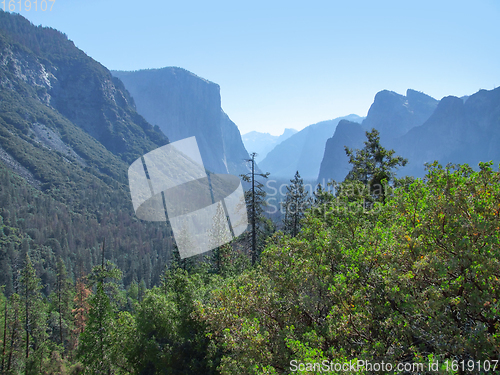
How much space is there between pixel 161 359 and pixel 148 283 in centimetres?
9834

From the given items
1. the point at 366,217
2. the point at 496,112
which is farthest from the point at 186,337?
the point at 496,112

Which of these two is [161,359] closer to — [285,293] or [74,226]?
[285,293]

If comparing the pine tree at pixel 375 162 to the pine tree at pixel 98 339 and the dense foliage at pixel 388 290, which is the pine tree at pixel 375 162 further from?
the pine tree at pixel 98 339

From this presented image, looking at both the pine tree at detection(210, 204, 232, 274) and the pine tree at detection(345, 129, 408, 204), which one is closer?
the pine tree at detection(345, 129, 408, 204)

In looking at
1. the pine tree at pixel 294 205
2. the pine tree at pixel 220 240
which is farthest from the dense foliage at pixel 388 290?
the pine tree at pixel 294 205

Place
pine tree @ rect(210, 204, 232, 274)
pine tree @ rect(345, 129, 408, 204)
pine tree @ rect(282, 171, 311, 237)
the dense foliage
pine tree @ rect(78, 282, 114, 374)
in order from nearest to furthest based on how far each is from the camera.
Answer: the dense foliage
pine tree @ rect(78, 282, 114, 374)
pine tree @ rect(345, 129, 408, 204)
pine tree @ rect(210, 204, 232, 274)
pine tree @ rect(282, 171, 311, 237)

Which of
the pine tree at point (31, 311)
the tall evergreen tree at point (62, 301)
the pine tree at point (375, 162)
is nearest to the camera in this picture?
the pine tree at point (375, 162)

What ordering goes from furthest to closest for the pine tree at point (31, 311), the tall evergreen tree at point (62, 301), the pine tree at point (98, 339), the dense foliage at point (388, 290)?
the tall evergreen tree at point (62, 301) → the pine tree at point (31, 311) → the pine tree at point (98, 339) → the dense foliage at point (388, 290)

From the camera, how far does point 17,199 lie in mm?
147500

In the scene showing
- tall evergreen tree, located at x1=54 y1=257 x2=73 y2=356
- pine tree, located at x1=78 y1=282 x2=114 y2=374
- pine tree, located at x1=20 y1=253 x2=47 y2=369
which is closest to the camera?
pine tree, located at x1=78 y1=282 x2=114 y2=374

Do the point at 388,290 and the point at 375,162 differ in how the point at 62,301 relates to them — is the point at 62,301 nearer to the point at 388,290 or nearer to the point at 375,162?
the point at 375,162

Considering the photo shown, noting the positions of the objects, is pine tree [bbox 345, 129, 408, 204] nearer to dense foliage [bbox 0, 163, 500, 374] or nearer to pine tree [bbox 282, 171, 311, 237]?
pine tree [bbox 282, 171, 311, 237]

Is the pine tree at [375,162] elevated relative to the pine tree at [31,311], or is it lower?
elevated

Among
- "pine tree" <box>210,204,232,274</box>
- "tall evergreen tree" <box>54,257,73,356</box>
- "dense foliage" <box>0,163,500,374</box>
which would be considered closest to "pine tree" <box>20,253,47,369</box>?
"tall evergreen tree" <box>54,257,73,356</box>
